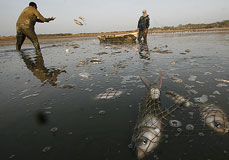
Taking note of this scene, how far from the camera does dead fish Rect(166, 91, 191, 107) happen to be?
250 centimetres

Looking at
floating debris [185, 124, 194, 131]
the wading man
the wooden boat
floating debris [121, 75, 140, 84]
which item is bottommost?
floating debris [185, 124, 194, 131]

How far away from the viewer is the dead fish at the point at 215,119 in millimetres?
1803

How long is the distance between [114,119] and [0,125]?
1914 mm

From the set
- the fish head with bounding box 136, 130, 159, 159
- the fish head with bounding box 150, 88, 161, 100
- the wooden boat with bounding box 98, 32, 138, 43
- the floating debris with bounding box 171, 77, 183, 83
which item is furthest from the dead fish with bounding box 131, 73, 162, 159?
the wooden boat with bounding box 98, 32, 138, 43

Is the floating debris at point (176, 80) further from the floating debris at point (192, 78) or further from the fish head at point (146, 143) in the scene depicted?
the fish head at point (146, 143)

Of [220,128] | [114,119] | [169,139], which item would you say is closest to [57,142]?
[114,119]

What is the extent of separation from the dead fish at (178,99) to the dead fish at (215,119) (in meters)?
0.31

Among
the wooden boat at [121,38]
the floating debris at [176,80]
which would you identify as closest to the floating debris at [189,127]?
the floating debris at [176,80]

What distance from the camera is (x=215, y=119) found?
1904mm

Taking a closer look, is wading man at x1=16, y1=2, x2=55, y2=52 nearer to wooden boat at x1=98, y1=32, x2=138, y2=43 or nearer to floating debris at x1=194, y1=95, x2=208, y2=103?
wooden boat at x1=98, y1=32, x2=138, y2=43

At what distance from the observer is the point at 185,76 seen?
3955 mm

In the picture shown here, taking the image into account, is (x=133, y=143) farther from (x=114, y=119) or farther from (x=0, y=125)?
(x=0, y=125)

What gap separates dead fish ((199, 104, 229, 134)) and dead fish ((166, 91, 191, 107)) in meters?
0.31

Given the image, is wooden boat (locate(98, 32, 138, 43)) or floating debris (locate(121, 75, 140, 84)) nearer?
floating debris (locate(121, 75, 140, 84))
